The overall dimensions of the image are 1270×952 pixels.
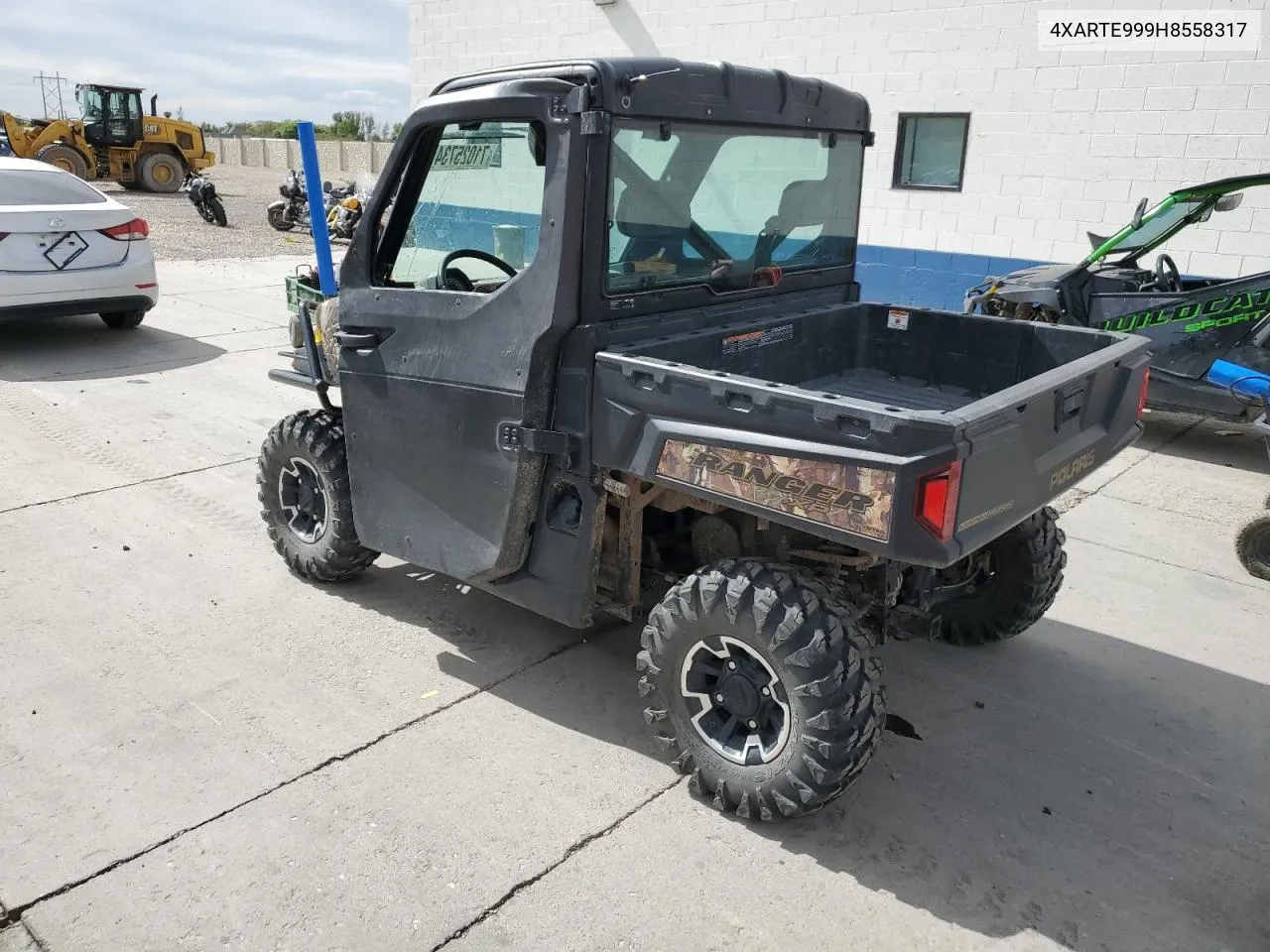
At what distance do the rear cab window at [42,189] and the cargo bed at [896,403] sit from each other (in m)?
7.75

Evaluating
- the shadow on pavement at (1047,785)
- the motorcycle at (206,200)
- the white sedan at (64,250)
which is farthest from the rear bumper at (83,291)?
the motorcycle at (206,200)

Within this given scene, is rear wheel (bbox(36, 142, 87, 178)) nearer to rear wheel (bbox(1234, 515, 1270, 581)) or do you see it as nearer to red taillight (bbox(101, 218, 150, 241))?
red taillight (bbox(101, 218, 150, 241))

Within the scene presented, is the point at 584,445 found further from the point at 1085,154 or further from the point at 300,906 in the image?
the point at 1085,154

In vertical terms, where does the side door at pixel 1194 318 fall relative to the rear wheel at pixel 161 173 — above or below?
below

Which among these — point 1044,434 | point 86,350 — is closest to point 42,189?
point 86,350

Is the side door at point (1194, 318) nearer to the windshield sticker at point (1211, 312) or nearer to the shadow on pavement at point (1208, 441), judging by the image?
the windshield sticker at point (1211, 312)

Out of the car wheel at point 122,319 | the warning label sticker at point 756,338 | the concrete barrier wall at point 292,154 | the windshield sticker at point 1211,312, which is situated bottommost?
the car wheel at point 122,319

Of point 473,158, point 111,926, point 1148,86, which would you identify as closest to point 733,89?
point 473,158

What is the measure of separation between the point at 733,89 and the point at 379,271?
1.51 meters

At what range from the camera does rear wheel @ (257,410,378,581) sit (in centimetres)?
447

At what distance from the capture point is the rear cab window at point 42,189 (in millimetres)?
8773

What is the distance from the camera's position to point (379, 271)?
155 inches

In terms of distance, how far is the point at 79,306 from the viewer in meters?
8.99

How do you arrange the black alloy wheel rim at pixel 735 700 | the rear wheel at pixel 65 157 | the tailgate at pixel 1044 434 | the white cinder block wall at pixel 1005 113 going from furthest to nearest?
the rear wheel at pixel 65 157 < the white cinder block wall at pixel 1005 113 < the black alloy wheel rim at pixel 735 700 < the tailgate at pixel 1044 434
